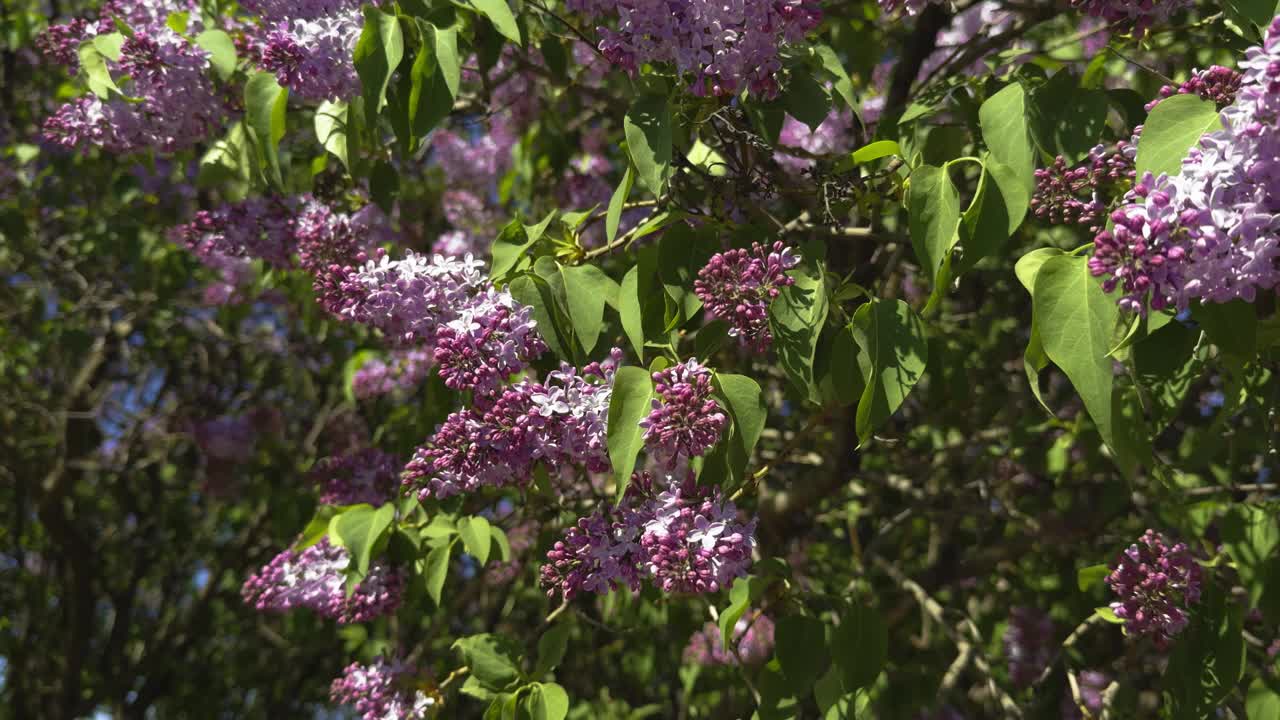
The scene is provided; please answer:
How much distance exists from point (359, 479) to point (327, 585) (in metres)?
0.50

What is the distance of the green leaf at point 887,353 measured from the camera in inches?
55.5

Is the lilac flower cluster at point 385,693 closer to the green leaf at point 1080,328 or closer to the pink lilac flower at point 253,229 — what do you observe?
the pink lilac flower at point 253,229

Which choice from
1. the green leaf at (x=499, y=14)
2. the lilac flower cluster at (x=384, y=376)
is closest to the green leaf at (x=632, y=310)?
the green leaf at (x=499, y=14)

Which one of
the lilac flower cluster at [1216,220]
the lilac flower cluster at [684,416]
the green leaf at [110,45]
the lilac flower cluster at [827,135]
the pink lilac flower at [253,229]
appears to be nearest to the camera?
the lilac flower cluster at [1216,220]

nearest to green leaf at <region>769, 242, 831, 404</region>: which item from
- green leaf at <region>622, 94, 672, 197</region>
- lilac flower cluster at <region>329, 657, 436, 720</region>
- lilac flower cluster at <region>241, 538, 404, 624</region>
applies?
green leaf at <region>622, 94, 672, 197</region>

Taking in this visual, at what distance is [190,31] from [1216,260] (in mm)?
2078

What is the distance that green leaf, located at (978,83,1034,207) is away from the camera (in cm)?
144

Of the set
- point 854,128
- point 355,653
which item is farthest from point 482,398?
point 355,653

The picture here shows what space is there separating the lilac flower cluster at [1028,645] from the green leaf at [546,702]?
2.36 metres

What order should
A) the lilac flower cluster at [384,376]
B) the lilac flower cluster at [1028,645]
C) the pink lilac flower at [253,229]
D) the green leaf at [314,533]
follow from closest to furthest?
the green leaf at [314,533] < the pink lilac flower at [253,229] < the lilac flower cluster at [384,376] < the lilac flower cluster at [1028,645]

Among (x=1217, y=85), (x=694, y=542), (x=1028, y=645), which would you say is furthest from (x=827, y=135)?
(x=694, y=542)

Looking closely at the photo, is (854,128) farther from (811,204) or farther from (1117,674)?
(1117,674)

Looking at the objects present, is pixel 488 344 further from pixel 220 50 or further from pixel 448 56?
pixel 220 50

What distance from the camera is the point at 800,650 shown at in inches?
72.7
